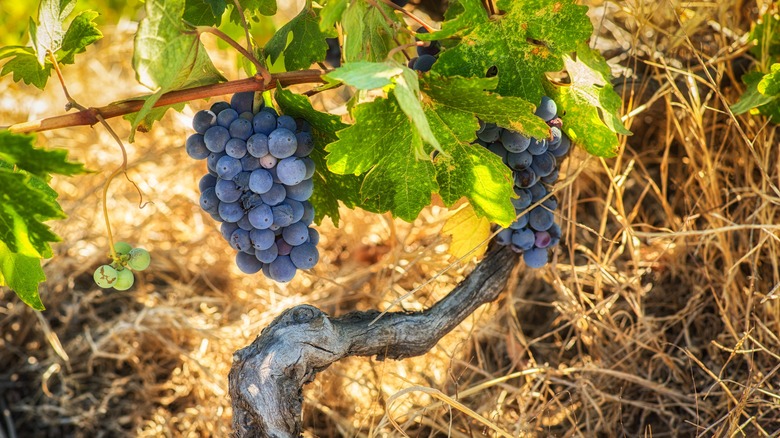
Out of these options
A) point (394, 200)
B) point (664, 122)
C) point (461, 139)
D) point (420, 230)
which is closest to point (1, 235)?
point (394, 200)

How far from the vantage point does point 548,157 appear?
3.80 ft

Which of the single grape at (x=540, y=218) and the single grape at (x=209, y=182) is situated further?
the single grape at (x=540, y=218)

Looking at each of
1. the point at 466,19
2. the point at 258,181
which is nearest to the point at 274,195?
the point at 258,181

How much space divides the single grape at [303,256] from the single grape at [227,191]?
4.7 inches

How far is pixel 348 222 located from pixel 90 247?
2.49ft

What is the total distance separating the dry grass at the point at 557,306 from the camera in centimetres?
143

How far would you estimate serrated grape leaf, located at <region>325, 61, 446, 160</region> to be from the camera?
78cm

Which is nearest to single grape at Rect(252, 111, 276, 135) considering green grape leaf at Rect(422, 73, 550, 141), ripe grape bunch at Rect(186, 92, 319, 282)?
ripe grape bunch at Rect(186, 92, 319, 282)

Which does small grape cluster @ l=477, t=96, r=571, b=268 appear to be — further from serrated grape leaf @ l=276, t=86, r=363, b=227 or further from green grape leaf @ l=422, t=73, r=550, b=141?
serrated grape leaf @ l=276, t=86, r=363, b=227

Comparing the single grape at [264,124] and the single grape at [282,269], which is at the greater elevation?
the single grape at [264,124]

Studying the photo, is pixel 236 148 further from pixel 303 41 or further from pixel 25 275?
pixel 25 275

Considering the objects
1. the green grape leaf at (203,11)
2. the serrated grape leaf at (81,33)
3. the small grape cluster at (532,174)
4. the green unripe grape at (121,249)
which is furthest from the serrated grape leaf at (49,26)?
the small grape cluster at (532,174)

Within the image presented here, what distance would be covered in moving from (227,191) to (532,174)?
0.51 m

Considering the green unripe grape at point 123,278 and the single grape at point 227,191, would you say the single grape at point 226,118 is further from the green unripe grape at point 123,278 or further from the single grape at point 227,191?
the green unripe grape at point 123,278
